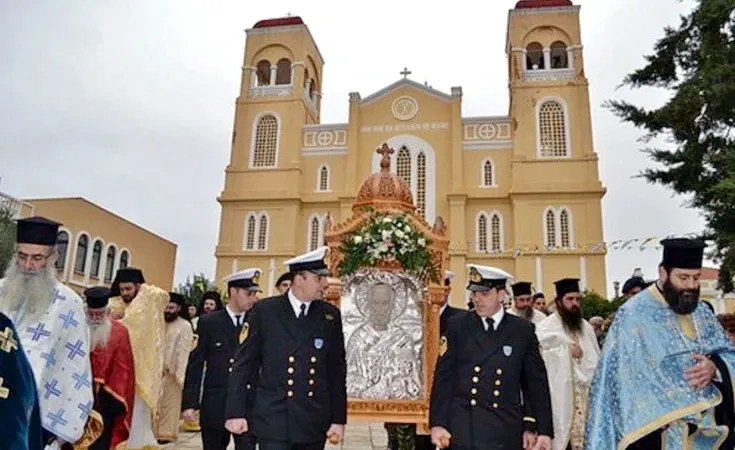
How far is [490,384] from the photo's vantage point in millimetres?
3074

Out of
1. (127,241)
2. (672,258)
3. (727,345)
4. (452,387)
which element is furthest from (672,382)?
(127,241)

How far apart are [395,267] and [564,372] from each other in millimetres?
2350

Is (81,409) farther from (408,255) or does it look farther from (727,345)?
(408,255)

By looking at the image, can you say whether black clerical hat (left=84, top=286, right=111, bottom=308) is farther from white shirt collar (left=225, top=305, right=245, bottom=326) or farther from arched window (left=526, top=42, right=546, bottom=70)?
arched window (left=526, top=42, right=546, bottom=70)

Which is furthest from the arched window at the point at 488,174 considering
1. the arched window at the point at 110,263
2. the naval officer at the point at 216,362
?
the naval officer at the point at 216,362

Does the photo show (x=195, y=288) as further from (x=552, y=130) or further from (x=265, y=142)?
(x=552, y=130)

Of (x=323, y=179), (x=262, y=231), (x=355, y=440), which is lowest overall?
(x=355, y=440)

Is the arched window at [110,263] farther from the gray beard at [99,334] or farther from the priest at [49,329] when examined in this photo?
the priest at [49,329]

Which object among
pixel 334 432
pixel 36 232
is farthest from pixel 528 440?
pixel 36 232

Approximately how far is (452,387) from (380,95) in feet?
89.1

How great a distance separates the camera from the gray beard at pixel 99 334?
3.80 meters

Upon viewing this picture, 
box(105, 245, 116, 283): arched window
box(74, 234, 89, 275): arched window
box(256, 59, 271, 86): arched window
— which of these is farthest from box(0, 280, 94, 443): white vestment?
box(256, 59, 271, 86): arched window

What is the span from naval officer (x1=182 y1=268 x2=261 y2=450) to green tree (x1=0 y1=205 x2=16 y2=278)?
1120cm

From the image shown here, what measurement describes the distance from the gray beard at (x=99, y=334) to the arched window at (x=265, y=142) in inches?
994
